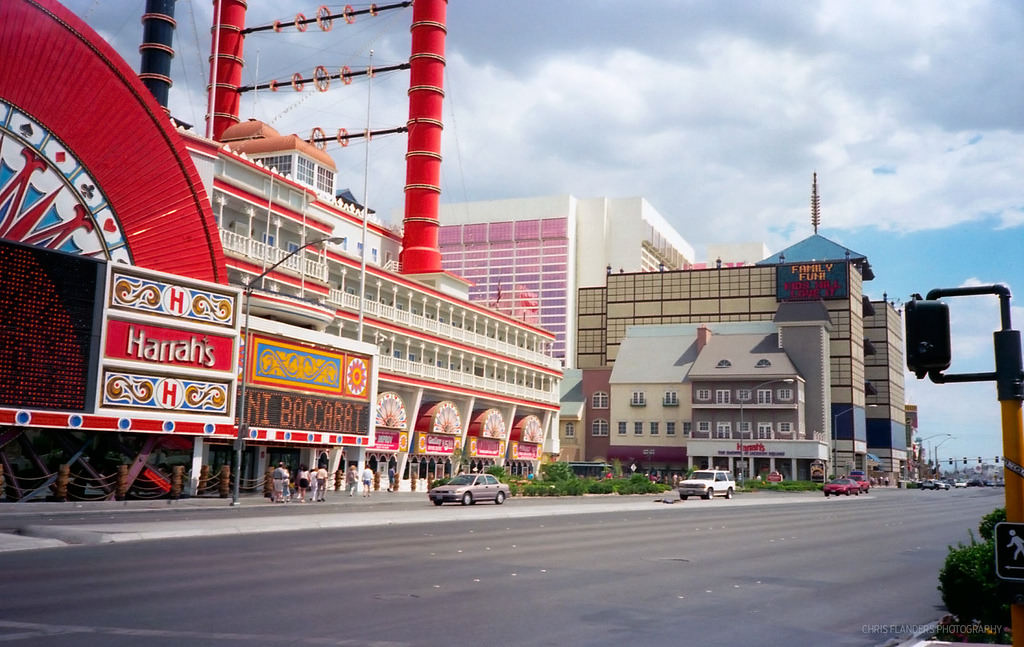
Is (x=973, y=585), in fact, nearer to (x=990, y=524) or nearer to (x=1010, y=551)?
(x=990, y=524)

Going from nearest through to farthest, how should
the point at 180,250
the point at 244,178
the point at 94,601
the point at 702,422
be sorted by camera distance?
the point at 94,601
the point at 180,250
the point at 244,178
the point at 702,422

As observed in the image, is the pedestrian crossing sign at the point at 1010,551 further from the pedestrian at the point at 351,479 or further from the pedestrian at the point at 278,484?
the pedestrian at the point at 351,479

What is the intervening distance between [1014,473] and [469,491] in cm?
3646

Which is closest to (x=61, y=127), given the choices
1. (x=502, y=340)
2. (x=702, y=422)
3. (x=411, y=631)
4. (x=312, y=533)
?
(x=312, y=533)

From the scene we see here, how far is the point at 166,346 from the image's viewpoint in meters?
37.2

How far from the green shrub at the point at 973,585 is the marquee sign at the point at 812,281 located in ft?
369

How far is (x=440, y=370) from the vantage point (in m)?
65.1

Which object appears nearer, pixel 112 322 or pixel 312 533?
pixel 312 533

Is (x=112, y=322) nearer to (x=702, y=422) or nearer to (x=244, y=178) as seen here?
(x=244, y=178)

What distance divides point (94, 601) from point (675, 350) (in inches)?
3774

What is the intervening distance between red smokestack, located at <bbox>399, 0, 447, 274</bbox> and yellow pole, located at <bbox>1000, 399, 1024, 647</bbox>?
64.0 metres

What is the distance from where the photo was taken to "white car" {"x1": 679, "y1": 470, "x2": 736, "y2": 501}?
56.0m

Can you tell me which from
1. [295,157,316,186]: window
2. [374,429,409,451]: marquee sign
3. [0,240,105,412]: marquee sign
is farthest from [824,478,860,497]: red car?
[0,240,105,412]: marquee sign

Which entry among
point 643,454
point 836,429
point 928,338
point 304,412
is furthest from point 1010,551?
point 836,429
